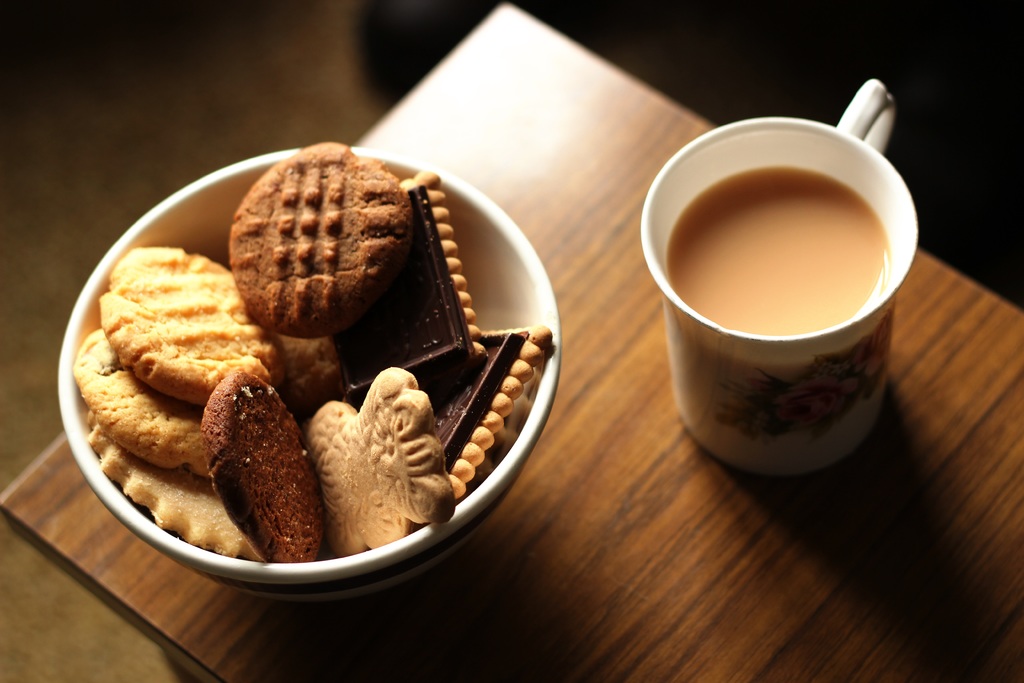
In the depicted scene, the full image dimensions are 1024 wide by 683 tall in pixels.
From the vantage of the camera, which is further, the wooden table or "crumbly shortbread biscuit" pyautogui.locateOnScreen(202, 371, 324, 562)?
the wooden table

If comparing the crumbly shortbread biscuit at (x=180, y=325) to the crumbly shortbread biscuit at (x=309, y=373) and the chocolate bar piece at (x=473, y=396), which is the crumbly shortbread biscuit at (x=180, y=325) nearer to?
the crumbly shortbread biscuit at (x=309, y=373)

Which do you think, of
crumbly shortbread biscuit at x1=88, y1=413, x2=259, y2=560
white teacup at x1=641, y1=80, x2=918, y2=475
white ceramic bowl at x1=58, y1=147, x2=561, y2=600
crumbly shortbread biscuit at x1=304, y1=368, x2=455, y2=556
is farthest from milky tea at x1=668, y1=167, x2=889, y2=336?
crumbly shortbread biscuit at x1=88, y1=413, x2=259, y2=560

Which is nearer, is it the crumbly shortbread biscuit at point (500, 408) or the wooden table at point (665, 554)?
the crumbly shortbread biscuit at point (500, 408)

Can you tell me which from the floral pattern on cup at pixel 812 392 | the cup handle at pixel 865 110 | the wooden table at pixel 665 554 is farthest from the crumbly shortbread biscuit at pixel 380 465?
the cup handle at pixel 865 110

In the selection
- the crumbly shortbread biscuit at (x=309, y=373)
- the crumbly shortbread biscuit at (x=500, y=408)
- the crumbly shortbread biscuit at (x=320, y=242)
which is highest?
the crumbly shortbread biscuit at (x=320, y=242)

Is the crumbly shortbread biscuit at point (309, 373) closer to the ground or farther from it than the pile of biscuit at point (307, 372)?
closer to the ground

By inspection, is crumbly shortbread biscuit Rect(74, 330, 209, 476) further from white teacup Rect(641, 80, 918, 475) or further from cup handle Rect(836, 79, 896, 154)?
cup handle Rect(836, 79, 896, 154)

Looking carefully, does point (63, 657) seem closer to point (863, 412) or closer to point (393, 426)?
point (393, 426)
